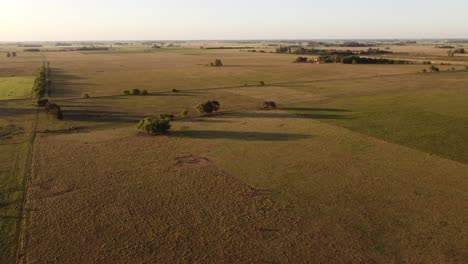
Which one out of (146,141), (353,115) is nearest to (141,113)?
(146,141)

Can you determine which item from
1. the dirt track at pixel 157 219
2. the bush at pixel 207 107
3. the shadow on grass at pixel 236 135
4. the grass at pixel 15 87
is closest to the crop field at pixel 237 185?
the dirt track at pixel 157 219

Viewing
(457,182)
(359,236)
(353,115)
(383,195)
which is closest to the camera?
(359,236)

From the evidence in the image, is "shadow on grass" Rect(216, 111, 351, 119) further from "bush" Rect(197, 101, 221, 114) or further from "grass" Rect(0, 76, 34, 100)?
"grass" Rect(0, 76, 34, 100)

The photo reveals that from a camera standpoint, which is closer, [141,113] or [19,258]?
[19,258]

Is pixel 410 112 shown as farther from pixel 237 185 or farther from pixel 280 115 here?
pixel 237 185

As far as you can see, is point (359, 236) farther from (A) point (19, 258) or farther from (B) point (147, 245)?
(A) point (19, 258)

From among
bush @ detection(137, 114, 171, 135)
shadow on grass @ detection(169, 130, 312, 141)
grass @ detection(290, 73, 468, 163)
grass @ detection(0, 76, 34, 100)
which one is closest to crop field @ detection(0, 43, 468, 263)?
shadow on grass @ detection(169, 130, 312, 141)
